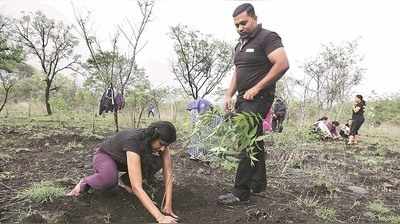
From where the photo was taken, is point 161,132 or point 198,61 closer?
point 161,132

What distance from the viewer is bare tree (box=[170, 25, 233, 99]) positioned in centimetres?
2036

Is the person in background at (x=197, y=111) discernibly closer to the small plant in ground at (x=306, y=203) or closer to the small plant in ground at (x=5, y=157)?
the small plant in ground at (x=306, y=203)

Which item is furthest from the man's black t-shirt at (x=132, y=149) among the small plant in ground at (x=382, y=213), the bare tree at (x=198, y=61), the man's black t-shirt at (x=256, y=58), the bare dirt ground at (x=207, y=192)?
the bare tree at (x=198, y=61)

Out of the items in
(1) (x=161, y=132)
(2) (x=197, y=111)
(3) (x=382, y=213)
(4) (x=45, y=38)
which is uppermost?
(4) (x=45, y=38)

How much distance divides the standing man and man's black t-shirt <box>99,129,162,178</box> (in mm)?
636

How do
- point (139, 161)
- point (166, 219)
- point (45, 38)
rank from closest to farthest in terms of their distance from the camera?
point (166, 219) < point (139, 161) < point (45, 38)

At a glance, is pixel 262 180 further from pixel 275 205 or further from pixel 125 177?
pixel 125 177

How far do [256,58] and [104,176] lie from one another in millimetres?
1523

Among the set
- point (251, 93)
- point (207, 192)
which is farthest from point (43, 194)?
point (251, 93)

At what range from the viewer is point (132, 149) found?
3018mm

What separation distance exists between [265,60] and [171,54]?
17.7 meters

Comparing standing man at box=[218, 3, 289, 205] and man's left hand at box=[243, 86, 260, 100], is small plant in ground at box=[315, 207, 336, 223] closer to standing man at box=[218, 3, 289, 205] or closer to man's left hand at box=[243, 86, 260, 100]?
standing man at box=[218, 3, 289, 205]

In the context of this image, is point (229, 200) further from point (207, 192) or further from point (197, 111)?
point (197, 111)

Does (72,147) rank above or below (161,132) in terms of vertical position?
below
